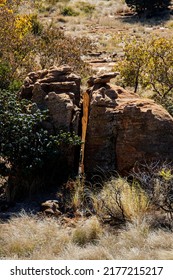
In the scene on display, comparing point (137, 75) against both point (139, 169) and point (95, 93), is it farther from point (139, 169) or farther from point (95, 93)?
point (139, 169)

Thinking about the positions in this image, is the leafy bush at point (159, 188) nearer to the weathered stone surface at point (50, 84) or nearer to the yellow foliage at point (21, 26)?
the weathered stone surface at point (50, 84)

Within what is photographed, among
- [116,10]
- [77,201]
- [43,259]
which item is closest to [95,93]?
[77,201]

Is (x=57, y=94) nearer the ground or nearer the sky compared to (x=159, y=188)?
nearer the sky

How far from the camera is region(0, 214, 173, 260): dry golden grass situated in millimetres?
5422

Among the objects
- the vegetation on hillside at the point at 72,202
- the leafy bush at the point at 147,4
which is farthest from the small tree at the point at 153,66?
the leafy bush at the point at 147,4

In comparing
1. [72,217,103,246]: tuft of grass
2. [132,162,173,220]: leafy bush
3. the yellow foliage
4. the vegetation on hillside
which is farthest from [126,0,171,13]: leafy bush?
[72,217,103,246]: tuft of grass

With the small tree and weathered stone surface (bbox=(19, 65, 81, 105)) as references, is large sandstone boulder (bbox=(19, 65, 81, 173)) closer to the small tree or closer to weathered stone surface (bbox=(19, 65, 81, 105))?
weathered stone surface (bbox=(19, 65, 81, 105))

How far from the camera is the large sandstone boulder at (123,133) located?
7.35 meters

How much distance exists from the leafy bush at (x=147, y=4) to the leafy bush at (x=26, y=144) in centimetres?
2694

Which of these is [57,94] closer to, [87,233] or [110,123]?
[110,123]

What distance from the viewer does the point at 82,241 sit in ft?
19.3

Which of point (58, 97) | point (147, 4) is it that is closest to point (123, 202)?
point (58, 97)

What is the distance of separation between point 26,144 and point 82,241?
2.02 metres

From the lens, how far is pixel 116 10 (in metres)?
35.1
